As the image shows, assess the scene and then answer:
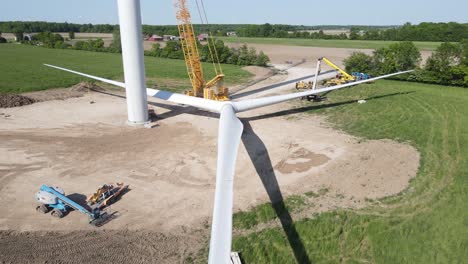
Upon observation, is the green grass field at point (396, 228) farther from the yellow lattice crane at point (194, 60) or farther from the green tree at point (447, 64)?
the green tree at point (447, 64)

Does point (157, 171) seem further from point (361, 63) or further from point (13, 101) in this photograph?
point (361, 63)

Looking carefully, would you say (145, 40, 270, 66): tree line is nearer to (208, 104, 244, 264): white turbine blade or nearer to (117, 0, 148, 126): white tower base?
(117, 0, 148, 126): white tower base

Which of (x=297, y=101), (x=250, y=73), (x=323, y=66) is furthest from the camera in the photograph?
(x=323, y=66)

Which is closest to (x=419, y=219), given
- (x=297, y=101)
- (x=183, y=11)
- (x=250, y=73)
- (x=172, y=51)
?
(x=297, y=101)

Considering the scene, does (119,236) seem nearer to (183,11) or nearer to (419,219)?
(419,219)

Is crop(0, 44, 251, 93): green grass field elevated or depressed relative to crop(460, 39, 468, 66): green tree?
depressed

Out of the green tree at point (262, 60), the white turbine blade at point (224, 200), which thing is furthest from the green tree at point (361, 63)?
the white turbine blade at point (224, 200)

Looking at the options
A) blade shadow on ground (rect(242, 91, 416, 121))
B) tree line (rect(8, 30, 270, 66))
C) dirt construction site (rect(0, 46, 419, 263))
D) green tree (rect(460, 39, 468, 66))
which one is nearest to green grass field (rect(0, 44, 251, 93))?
tree line (rect(8, 30, 270, 66))
